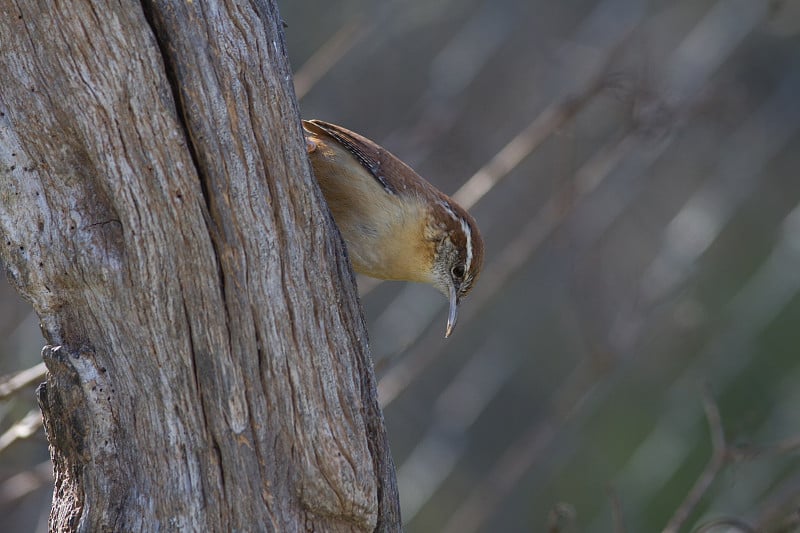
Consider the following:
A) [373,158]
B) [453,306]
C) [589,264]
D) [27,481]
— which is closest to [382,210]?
[373,158]

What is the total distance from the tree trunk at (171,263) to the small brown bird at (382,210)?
A: 1.00 meters

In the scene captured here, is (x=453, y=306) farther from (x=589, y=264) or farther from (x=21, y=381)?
(x=589, y=264)

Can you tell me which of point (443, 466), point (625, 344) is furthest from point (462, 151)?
point (443, 466)

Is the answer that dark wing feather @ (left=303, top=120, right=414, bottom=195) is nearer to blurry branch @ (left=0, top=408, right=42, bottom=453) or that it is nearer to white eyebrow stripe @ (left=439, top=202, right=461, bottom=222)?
white eyebrow stripe @ (left=439, top=202, right=461, bottom=222)

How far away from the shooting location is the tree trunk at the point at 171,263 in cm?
219

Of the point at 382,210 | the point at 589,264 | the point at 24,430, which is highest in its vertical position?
the point at 382,210

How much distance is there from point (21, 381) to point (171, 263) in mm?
1608

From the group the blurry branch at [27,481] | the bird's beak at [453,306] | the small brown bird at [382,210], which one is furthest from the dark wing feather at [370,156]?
the blurry branch at [27,481]

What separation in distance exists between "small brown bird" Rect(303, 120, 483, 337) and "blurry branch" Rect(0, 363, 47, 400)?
3.87 ft

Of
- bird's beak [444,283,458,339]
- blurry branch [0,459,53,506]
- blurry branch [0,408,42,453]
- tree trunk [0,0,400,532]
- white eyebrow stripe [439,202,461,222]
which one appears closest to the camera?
tree trunk [0,0,400,532]

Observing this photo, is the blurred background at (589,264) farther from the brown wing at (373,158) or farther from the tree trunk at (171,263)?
the tree trunk at (171,263)

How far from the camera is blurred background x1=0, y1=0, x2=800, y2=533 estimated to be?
266 inches

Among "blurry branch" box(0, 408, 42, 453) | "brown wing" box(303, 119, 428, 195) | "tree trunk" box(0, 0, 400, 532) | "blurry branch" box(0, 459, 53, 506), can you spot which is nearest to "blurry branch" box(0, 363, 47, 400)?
"blurry branch" box(0, 408, 42, 453)

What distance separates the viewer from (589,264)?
7492 millimetres
